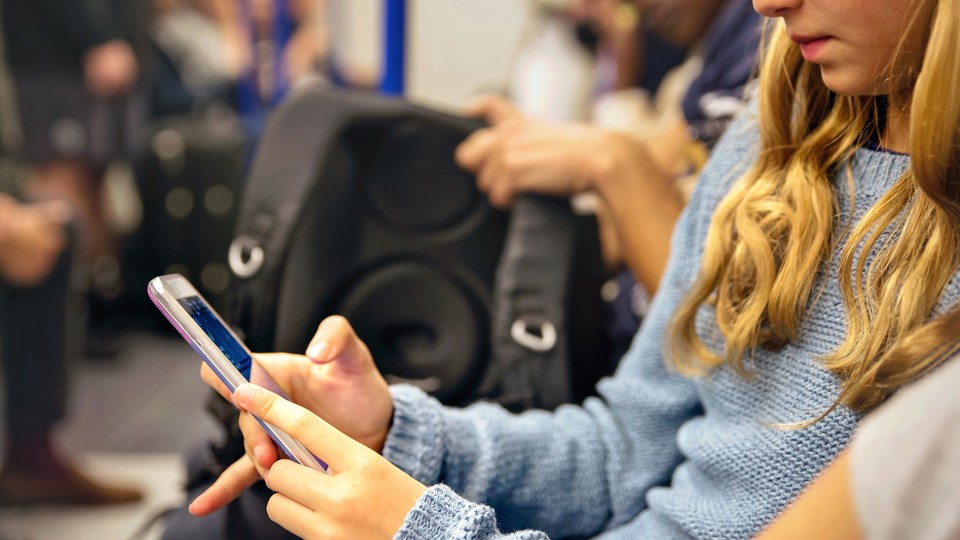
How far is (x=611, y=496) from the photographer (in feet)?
2.45

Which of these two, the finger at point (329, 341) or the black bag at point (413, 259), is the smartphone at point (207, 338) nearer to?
the finger at point (329, 341)

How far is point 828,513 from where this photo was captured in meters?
0.34

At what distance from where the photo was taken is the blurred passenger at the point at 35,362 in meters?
1.58

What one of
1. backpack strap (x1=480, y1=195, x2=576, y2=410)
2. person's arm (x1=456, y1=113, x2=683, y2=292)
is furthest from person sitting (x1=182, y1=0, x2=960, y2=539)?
person's arm (x1=456, y1=113, x2=683, y2=292)

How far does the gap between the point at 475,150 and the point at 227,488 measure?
485 mm

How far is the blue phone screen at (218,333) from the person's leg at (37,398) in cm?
118

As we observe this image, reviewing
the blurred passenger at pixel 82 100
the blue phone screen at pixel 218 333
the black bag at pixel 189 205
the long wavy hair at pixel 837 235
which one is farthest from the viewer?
the black bag at pixel 189 205

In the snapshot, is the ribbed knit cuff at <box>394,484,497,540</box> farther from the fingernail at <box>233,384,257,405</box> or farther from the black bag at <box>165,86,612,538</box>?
the black bag at <box>165,86,612,538</box>

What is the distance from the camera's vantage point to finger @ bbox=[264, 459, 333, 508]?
21.1 inches

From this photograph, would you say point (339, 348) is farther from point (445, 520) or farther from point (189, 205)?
point (189, 205)

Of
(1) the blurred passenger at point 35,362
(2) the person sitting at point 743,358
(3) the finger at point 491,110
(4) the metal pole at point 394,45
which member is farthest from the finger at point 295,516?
(1) the blurred passenger at point 35,362

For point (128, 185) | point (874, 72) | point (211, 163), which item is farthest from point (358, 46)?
point (874, 72)

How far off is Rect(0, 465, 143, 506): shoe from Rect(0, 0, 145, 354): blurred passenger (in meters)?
0.70

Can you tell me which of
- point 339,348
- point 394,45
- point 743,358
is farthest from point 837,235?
point 394,45
